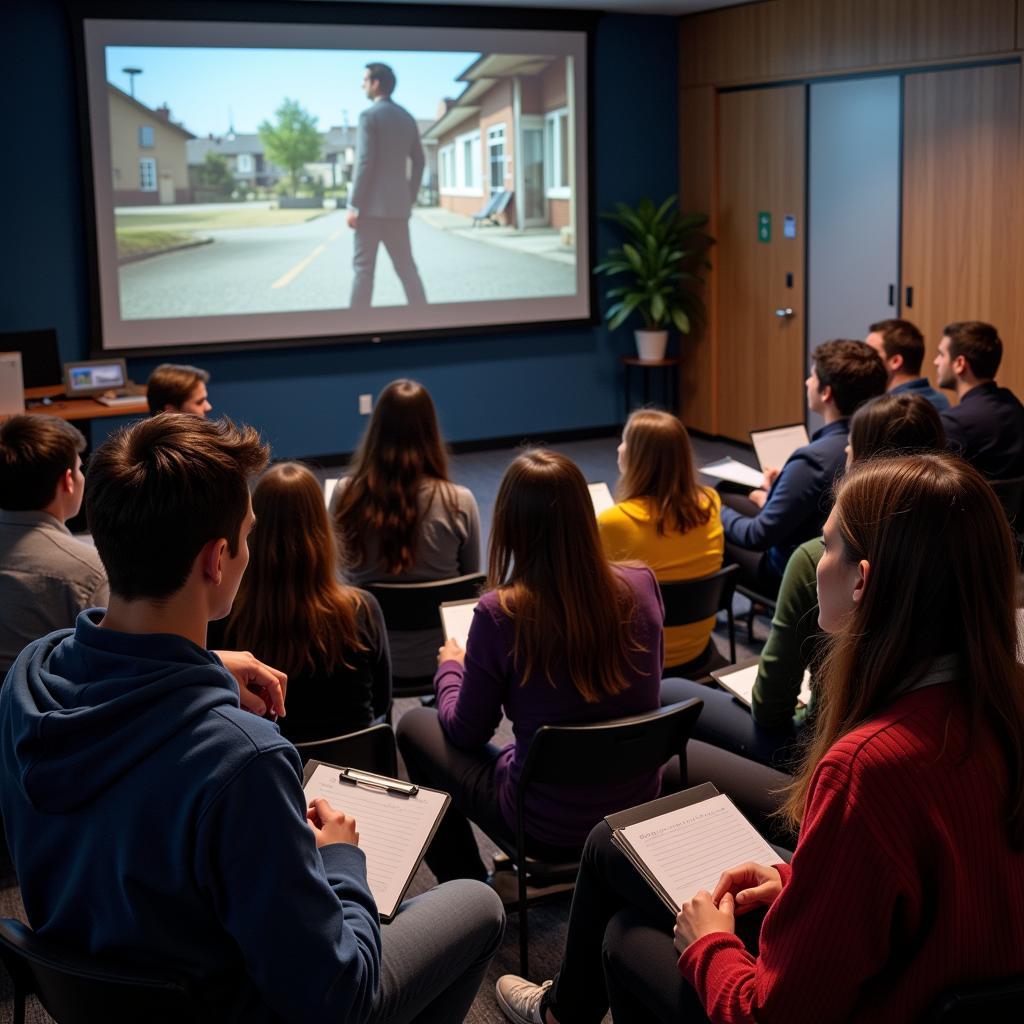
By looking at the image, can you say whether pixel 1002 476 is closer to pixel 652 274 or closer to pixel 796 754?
pixel 796 754

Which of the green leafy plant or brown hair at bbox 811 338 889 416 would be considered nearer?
brown hair at bbox 811 338 889 416

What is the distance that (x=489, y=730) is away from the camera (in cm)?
237

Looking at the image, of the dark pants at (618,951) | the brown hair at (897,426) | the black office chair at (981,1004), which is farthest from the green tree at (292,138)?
the black office chair at (981,1004)

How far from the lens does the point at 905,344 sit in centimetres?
452

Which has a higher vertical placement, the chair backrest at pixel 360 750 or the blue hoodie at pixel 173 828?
the blue hoodie at pixel 173 828

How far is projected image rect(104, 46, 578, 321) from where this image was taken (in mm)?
6691

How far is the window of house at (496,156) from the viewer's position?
747cm

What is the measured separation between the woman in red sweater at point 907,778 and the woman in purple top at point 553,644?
Result: 774 millimetres

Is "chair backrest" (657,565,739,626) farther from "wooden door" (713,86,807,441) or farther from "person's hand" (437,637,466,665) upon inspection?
"wooden door" (713,86,807,441)

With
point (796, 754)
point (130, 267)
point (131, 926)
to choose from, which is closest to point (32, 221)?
point (130, 267)

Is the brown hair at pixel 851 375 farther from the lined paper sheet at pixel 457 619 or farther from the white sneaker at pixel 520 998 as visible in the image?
the white sneaker at pixel 520 998

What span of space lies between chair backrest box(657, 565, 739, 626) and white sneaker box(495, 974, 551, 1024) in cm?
99

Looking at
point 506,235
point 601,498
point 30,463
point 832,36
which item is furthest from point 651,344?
point 30,463

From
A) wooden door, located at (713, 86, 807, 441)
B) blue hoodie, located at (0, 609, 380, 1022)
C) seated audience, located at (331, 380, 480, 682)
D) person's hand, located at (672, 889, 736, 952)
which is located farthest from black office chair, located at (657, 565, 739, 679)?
wooden door, located at (713, 86, 807, 441)
